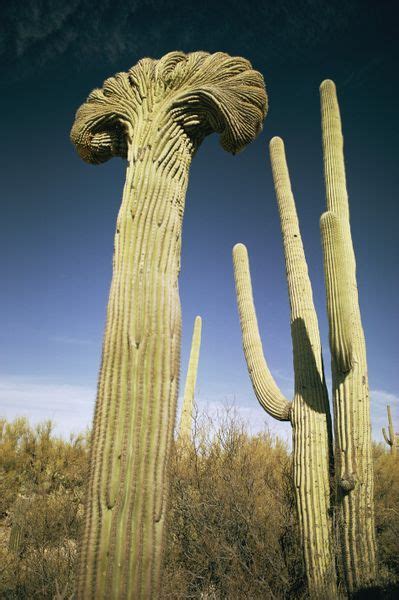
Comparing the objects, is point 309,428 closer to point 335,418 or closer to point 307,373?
point 335,418

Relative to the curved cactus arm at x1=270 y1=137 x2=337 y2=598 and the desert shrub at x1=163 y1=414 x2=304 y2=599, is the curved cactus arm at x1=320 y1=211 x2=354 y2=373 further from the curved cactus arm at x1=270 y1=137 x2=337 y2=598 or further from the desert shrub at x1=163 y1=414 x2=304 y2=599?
the desert shrub at x1=163 y1=414 x2=304 y2=599

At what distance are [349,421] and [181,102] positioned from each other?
4193 mm

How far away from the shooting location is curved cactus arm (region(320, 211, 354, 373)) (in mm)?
4574

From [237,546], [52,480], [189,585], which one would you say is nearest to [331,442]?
[237,546]

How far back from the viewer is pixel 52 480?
8062mm

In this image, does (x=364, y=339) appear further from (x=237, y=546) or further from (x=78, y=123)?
(x=78, y=123)

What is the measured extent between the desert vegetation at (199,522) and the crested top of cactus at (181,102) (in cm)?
373

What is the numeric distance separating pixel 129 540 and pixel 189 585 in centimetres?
493

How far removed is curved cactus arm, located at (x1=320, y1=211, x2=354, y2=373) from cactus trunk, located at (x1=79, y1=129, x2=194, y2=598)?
304 cm

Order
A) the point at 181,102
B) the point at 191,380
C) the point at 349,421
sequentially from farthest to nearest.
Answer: the point at 191,380
the point at 349,421
the point at 181,102

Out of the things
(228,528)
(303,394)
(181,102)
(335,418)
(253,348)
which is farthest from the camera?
(253,348)

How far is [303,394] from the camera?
5.29 meters

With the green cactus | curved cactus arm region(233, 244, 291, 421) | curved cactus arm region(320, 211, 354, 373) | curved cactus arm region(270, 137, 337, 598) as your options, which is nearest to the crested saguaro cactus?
curved cactus arm region(320, 211, 354, 373)

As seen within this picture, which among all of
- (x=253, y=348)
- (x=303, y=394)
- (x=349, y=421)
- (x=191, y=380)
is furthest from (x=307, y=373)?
(x=191, y=380)
